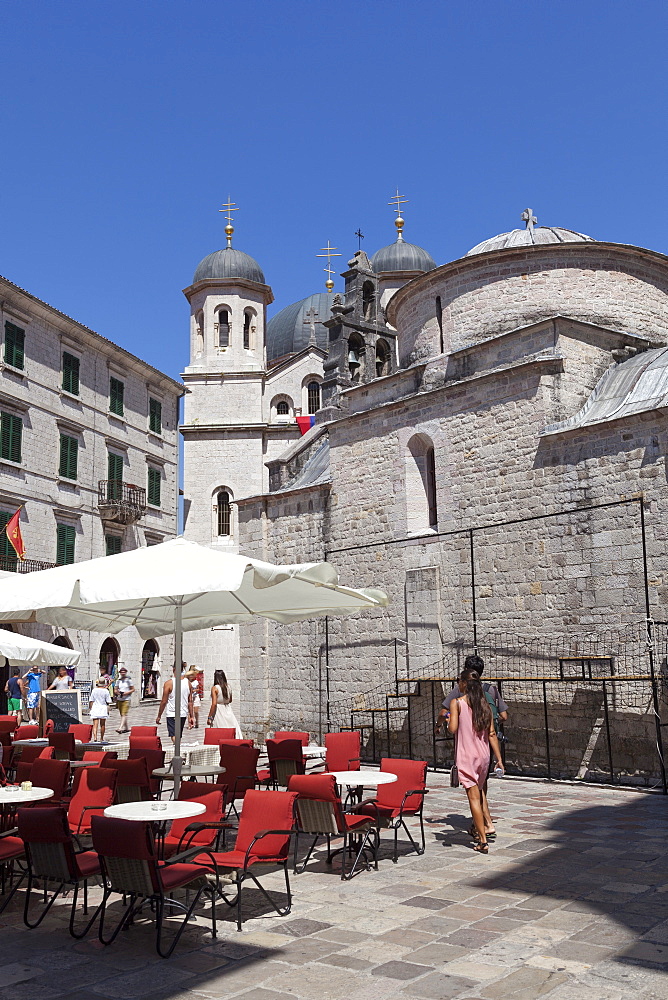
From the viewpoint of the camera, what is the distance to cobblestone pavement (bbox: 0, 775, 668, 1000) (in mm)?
4367

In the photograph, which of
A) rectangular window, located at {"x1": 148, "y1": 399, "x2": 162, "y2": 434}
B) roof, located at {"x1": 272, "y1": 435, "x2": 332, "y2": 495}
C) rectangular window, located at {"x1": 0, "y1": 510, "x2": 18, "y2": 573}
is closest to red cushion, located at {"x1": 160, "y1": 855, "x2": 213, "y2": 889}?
roof, located at {"x1": 272, "y1": 435, "x2": 332, "y2": 495}

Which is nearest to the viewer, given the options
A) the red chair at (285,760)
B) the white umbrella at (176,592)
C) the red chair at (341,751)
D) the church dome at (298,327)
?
the white umbrella at (176,592)

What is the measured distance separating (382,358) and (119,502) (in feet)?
33.5

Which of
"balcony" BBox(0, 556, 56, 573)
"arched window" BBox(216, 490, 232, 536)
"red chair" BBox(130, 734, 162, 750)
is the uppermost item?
"arched window" BBox(216, 490, 232, 536)

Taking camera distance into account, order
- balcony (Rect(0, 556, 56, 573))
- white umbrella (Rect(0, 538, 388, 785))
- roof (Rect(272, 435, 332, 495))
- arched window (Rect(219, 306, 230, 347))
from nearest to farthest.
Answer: white umbrella (Rect(0, 538, 388, 785)), roof (Rect(272, 435, 332, 495)), balcony (Rect(0, 556, 56, 573)), arched window (Rect(219, 306, 230, 347))

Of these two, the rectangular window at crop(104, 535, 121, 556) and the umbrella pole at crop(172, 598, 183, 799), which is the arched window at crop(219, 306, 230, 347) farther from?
the umbrella pole at crop(172, 598, 183, 799)

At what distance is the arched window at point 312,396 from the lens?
1512 inches

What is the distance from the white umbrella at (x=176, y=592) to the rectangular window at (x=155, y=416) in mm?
21535

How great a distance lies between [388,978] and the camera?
4.49 meters

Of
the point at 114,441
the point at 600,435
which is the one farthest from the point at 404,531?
the point at 114,441

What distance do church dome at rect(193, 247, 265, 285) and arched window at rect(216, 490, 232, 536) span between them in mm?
9248

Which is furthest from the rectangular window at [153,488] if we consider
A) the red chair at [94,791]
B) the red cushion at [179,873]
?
the red cushion at [179,873]

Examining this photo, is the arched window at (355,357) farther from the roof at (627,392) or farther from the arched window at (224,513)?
the arched window at (224,513)

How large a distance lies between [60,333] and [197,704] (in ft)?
39.6
